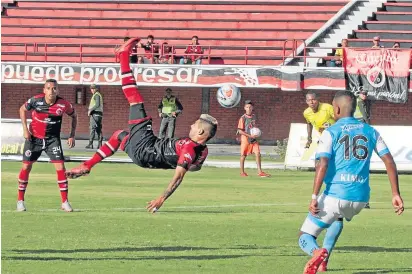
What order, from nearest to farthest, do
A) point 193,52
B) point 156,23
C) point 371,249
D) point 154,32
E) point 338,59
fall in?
point 371,249 < point 338,59 < point 193,52 < point 154,32 < point 156,23

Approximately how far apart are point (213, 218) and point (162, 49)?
25.3 meters

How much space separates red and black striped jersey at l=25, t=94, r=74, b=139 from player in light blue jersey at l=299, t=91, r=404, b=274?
758cm

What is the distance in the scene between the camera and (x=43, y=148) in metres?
18.5

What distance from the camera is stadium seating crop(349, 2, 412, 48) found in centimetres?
4369

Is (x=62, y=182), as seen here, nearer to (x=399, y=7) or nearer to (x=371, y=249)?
(x=371, y=249)

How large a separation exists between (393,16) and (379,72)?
20.0ft

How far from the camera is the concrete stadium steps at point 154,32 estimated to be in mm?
45906

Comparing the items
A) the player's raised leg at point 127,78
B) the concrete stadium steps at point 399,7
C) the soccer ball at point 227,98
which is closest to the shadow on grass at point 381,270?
the player's raised leg at point 127,78

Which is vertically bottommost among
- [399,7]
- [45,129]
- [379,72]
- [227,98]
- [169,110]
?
[169,110]

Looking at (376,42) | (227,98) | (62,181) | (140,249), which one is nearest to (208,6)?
(376,42)

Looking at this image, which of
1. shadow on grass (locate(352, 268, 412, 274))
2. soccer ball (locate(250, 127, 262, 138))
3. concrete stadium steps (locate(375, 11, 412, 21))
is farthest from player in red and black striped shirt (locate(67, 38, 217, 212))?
concrete stadium steps (locate(375, 11, 412, 21))

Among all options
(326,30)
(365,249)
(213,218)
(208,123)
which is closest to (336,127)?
(208,123)

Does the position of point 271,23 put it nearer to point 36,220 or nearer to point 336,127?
point 36,220

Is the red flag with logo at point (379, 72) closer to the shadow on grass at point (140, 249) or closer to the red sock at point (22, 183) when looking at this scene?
the red sock at point (22, 183)
